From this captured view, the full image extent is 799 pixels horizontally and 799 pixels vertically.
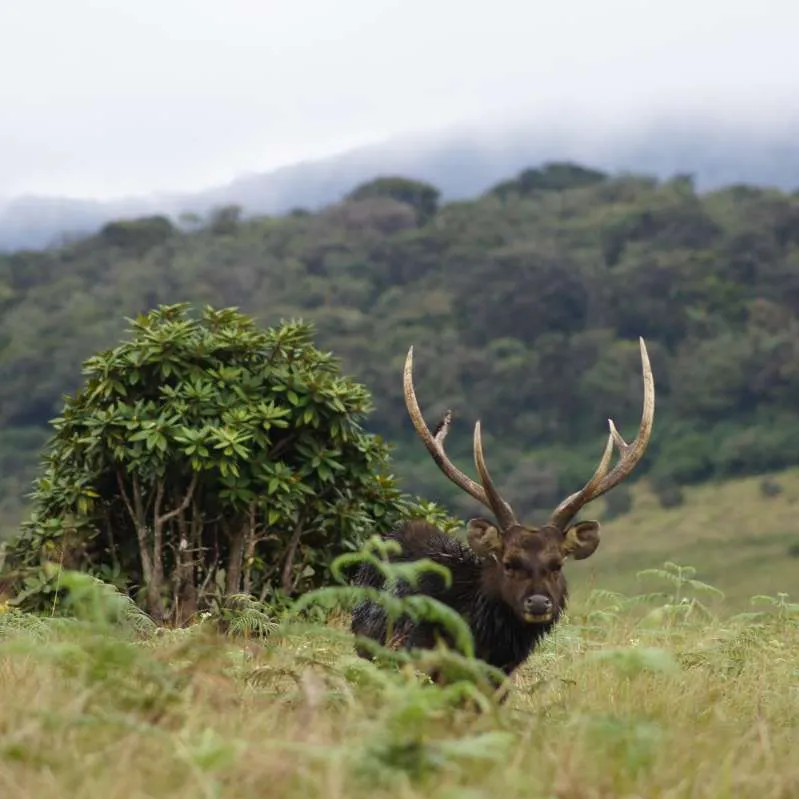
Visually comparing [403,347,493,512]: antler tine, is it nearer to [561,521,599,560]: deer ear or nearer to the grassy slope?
[561,521,599,560]: deer ear

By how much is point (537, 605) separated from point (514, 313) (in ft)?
234

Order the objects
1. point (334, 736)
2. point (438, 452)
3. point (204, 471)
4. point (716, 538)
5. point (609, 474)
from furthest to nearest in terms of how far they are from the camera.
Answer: point (716, 538), point (204, 471), point (438, 452), point (609, 474), point (334, 736)

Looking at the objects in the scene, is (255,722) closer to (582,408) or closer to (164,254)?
(582,408)

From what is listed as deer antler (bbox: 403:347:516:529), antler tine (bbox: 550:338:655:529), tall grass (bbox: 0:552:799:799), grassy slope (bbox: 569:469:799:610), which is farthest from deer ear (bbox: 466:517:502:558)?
grassy slope (bbox: 569:469:799:610)

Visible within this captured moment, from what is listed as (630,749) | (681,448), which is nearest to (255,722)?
(630,749)

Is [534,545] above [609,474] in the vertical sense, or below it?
below

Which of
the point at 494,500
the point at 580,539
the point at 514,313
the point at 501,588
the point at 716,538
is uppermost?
the point at 494,500

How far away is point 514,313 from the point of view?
3061 inches

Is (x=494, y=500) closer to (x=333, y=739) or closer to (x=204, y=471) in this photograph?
(x=333, y=739)

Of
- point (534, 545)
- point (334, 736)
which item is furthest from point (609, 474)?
point (334, 736)

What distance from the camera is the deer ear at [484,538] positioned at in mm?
7453

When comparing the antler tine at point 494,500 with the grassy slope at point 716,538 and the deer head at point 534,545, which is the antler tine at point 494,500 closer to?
the deer head at point 534,545

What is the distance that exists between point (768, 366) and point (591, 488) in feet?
207

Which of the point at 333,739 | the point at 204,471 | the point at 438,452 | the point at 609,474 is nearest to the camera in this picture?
the point at 333,739
